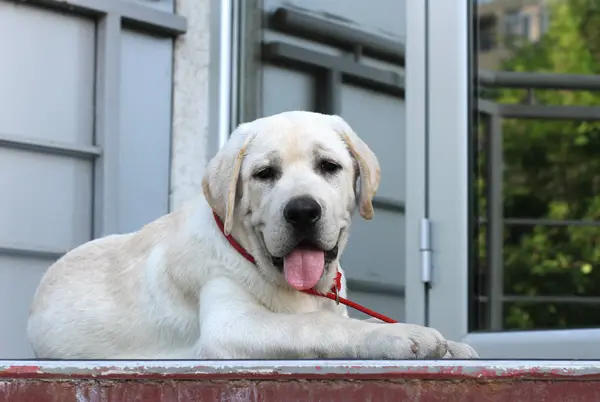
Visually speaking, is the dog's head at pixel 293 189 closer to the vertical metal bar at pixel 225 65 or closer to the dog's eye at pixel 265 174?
the dog's eye at pixel 265 174

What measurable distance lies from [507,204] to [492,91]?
1.50 feet

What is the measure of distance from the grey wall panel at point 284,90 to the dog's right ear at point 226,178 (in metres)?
1.98

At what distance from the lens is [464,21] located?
173 inches

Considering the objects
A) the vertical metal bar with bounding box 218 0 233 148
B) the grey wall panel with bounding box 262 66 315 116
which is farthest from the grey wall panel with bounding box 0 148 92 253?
the grey wall panel with bounding box 262 66 315 116

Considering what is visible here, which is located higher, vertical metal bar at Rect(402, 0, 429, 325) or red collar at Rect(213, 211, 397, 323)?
vertical metal bar at Rect(402, 0, 429, 325)

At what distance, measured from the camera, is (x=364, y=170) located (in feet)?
10.5

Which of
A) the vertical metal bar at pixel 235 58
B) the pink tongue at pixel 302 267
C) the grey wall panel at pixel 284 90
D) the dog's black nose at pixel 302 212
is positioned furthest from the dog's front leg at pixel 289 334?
the vertical metal bar at pixel 235 58

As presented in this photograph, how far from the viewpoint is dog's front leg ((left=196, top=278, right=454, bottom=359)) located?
105 inches

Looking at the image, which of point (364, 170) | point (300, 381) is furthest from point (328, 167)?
point (300, 381)

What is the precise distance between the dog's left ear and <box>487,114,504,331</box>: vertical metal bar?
1236mm

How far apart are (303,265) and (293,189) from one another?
0.22 metres

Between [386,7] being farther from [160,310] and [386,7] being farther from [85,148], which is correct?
[160,310]

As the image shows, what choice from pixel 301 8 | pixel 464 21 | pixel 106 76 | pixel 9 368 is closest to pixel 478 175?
pixel 464 21

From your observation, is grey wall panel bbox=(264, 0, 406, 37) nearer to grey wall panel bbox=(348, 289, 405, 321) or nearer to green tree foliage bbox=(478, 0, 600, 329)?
green tree foliage bbox=(478, 0, 600, 329)
